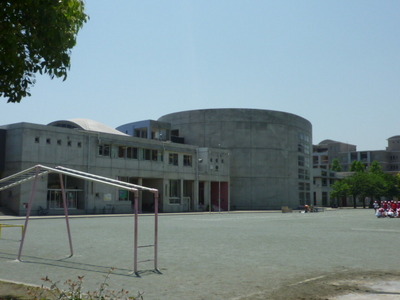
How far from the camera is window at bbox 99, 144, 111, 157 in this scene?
Answer: 56.5 m

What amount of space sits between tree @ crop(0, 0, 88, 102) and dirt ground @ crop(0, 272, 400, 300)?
4.04 metres

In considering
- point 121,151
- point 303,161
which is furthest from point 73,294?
point 303,161

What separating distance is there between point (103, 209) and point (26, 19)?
4777cm

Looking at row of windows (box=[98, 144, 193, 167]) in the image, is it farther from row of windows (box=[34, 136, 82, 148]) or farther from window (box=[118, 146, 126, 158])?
row of windows (box=[34, 136, 82, 148])

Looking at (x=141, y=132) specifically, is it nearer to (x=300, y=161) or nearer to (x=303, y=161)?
(x=300, y=161)

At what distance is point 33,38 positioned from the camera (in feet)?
29.0

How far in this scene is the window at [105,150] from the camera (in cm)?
5648

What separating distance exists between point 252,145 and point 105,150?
33090 mm

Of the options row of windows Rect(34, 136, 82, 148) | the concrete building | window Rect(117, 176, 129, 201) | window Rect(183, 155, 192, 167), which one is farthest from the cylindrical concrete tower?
row of windows Rect(34, 136, 82, 148)

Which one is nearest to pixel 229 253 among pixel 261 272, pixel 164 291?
pixel 261 272

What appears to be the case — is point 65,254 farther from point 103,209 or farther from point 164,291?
point 103,209

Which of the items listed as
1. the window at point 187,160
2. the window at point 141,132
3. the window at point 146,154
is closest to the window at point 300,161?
the window at point 187,160

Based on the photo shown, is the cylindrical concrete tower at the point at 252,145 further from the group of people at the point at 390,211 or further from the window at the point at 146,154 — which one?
the group of people at the point at 390,211

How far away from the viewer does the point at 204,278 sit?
33.1ft
